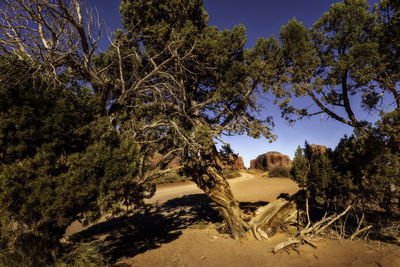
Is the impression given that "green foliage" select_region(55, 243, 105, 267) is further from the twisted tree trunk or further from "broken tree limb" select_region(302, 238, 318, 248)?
"broken tree limb" select_region(302, 238, 318, 248)

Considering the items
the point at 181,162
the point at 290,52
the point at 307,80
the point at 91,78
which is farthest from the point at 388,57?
the point at 91,78

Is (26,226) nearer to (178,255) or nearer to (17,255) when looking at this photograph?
(17,255)

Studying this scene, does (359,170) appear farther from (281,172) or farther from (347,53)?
(281,172)

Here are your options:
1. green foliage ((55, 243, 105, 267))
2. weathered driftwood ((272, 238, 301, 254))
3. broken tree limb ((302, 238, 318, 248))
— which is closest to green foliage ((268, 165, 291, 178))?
broken tree limb ((302, 238, 318, 248))

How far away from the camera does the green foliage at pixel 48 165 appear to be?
10.9 ft

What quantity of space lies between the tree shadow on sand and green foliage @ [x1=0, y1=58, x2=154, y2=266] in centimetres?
201

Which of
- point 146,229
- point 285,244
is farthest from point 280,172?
point 285,244

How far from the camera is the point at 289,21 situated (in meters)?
6.69

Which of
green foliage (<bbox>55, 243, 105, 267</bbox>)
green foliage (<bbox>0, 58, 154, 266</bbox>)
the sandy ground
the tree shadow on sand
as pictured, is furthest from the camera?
the tree shadow on sand

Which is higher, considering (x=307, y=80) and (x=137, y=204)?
(x=307, y=80)

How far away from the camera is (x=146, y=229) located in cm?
1017

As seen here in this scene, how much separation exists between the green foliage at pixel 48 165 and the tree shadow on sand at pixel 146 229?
6.59 ft

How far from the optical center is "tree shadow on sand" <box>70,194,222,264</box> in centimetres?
732

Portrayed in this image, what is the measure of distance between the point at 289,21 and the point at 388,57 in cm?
420
